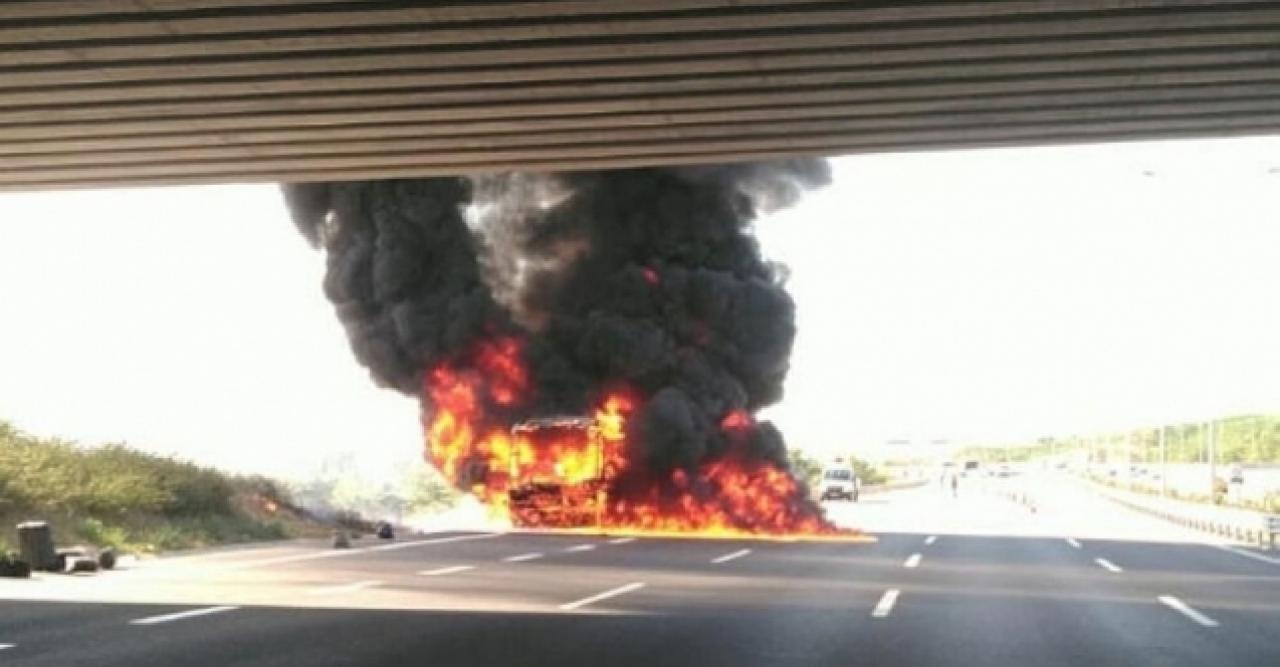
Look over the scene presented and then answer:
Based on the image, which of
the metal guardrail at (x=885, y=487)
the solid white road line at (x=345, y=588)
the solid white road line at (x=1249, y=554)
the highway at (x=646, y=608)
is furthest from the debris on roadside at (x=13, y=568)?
the metal guardrail at (x=885, y=487)

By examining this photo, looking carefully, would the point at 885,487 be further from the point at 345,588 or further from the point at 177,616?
the point at 177,616

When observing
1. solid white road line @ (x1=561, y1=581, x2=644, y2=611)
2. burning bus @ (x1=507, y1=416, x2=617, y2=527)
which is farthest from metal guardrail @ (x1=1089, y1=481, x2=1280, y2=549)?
solid white road line @ (x1=561, y1=581, x2=644, y2=611)

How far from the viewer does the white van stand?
205 feet

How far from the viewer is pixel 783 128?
17297 millimetres

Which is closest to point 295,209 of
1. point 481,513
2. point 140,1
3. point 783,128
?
point 481,513

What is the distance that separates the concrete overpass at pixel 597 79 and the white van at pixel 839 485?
4483cm

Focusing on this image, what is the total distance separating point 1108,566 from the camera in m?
22.5

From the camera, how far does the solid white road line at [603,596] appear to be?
49.1ft

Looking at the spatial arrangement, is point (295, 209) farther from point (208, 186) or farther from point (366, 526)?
point (208, 186)

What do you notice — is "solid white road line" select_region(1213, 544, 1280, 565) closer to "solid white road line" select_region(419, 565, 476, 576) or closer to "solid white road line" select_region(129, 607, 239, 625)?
"solid white road line" select_region(419, 565, 476, 576)

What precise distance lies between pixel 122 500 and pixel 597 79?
1455 centimetres

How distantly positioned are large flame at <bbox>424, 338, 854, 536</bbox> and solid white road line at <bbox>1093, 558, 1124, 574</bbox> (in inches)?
411

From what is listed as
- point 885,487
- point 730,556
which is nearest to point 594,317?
point 730,556

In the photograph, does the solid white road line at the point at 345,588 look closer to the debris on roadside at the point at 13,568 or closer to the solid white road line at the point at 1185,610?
the debris on roadside at the point at 13,568
